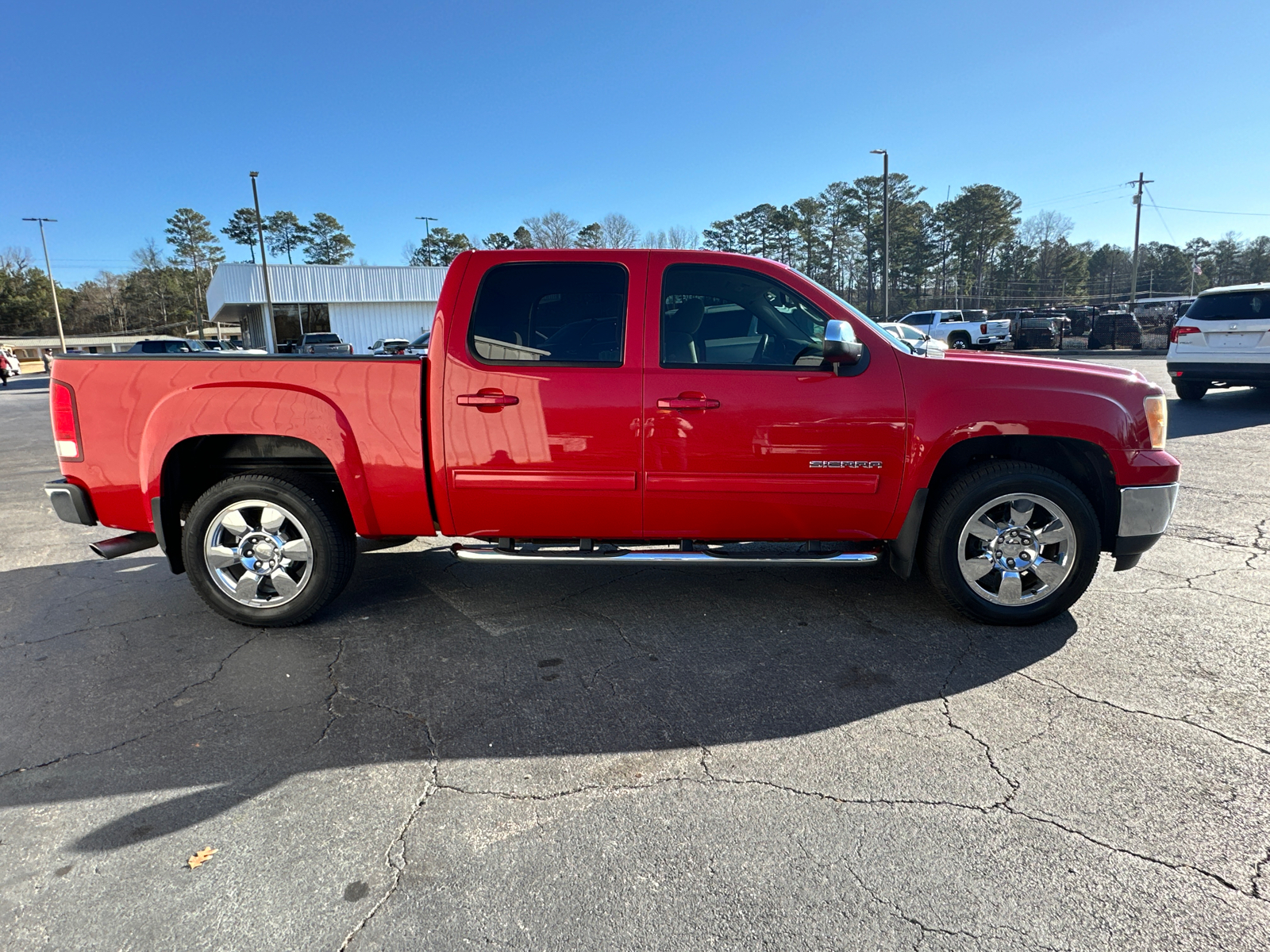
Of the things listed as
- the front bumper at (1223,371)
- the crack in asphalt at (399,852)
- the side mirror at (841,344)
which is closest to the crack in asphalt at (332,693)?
the crack in asphalt at (399,852)

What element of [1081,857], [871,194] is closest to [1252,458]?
[1081,857]

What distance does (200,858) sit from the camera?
2.28 meters

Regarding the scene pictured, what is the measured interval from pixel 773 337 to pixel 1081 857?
256 cm

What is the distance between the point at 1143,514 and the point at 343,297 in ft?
151

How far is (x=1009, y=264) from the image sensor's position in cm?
7600

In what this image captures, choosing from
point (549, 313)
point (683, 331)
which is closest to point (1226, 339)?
point (683, 331)

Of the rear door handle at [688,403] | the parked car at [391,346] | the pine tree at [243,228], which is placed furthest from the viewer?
the pine tree at [243,228]

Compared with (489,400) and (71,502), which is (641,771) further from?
(71,502)

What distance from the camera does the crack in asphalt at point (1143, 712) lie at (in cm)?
283

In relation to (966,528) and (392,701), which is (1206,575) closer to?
(966,528)

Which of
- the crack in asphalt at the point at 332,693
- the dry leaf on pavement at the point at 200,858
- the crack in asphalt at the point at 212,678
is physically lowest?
the dry leaf on pavement at the point at 200,858

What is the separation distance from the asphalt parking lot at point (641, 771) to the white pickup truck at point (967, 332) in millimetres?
28348

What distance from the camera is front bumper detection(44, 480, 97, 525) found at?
3.90 m

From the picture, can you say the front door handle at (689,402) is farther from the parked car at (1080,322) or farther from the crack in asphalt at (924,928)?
the parked car at (1080,322)
